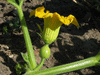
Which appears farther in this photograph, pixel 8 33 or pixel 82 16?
pixel 82 16

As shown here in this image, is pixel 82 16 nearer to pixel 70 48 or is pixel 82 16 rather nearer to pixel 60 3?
pixel 60 3

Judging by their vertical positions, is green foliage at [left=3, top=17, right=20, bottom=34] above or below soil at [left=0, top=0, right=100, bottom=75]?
above

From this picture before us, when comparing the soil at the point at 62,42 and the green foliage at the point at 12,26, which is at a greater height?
the green foliage at the point at 12,26

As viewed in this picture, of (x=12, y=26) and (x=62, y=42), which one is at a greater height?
(x=12, y=26)

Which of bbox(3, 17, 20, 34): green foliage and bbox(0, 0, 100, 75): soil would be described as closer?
bbox(0, 0, 100, 75): soil

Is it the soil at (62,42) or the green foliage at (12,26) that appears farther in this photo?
the green foliage at (12,26)

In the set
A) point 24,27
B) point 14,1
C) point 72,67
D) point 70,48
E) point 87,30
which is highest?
point 14,1

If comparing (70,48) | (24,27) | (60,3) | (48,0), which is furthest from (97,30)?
(24,27)

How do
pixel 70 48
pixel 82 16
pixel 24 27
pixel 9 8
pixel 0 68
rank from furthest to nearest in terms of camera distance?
pixel 82 16 → pixel 9 8 → pixel 70 48 → pixel 0 68 → pixel 24 27
